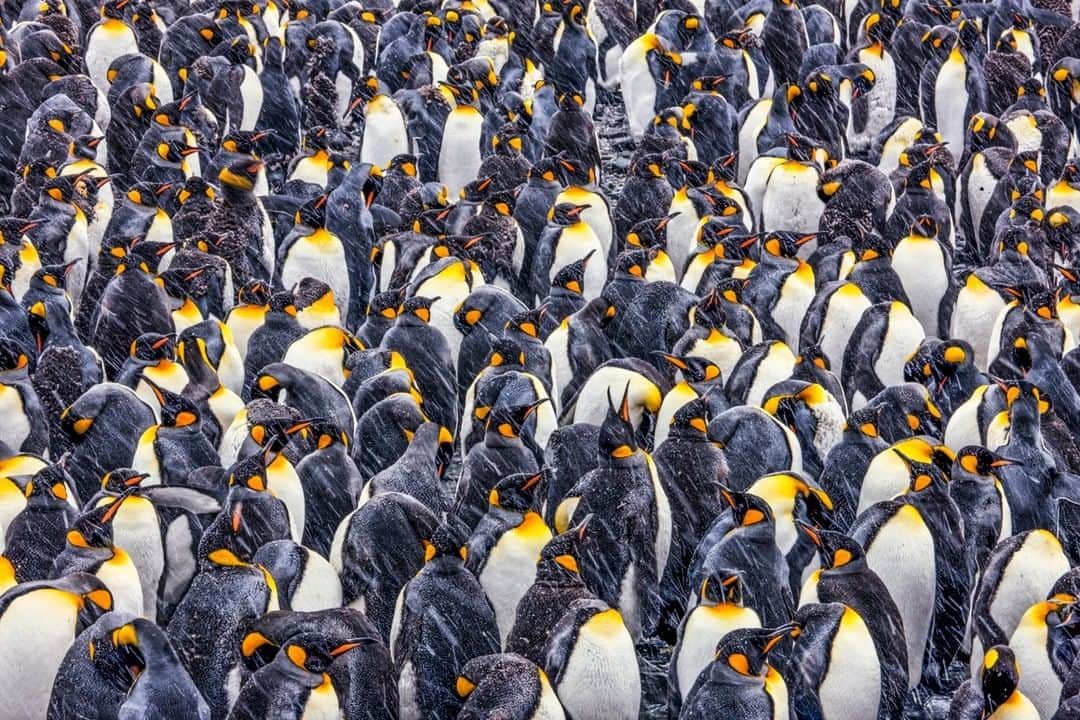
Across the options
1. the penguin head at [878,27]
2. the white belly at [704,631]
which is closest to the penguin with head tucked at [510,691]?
the white belly at [704,631]

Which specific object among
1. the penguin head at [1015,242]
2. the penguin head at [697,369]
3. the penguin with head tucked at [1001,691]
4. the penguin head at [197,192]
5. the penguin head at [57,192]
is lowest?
the penguin head at [57,192]

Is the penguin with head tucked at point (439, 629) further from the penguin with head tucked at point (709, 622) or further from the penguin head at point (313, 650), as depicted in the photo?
the penguin with head tucked at point (709, 622)

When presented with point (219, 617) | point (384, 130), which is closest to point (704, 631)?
point (219, 617)

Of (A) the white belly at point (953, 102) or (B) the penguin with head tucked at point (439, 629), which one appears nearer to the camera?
(B) the penguin with head tucked at point (439, 629)

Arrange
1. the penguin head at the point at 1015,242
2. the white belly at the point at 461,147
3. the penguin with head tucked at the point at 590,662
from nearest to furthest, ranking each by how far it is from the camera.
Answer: the penguin with head tucked at the point at 590,662 < the penguin head at the point at 1015,242 < the white belly at the point at 461,147

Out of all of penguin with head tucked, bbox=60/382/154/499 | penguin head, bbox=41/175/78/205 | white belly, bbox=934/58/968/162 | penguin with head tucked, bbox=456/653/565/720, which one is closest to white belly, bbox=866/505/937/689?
penguin with head tucked, bbox=456/653/565/720

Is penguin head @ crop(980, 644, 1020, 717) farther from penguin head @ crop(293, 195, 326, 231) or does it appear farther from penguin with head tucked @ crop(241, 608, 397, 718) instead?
penguin head @ crop(293, 195, 326, 231)

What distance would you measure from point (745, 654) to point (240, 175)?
5.24 metres

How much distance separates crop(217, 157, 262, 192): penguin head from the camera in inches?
371

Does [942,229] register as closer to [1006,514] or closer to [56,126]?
[1006,514]

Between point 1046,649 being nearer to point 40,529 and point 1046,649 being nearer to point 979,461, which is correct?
point 979,461

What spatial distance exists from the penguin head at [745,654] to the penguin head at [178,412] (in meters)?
2.73

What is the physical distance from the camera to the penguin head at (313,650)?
16.7 ft

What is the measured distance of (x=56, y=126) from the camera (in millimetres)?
10789
